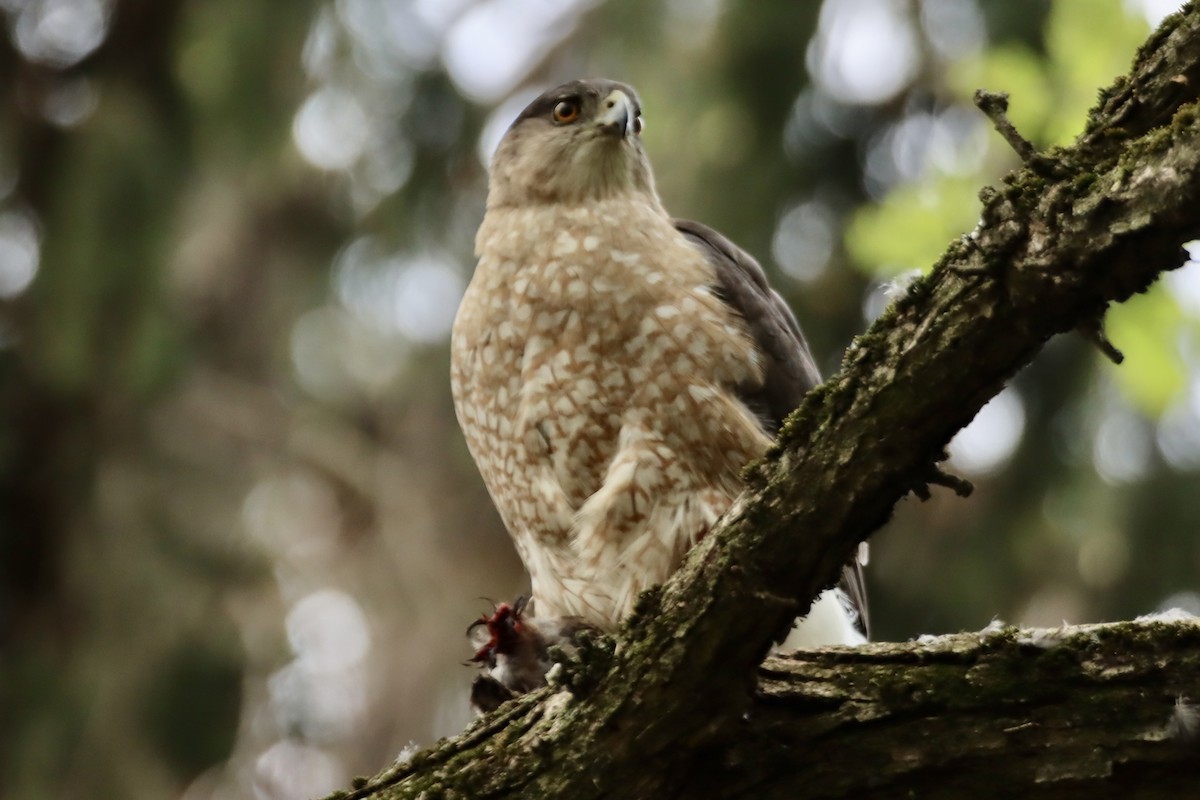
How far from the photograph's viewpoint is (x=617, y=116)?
4309 mm

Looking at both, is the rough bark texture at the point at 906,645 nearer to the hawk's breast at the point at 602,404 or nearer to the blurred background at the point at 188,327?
the hawk's breast at the point at 602,404

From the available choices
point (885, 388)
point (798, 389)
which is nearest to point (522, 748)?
point (885, 388)

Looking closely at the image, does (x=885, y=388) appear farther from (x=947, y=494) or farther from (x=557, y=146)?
(x=947, y=494)

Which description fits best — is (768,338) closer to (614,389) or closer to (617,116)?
(614,389)

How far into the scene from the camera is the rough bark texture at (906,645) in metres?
1.98

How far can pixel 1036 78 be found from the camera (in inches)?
157

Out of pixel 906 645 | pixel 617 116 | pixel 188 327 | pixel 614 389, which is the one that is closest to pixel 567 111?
pixel 617 116

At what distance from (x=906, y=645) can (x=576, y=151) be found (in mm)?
2188

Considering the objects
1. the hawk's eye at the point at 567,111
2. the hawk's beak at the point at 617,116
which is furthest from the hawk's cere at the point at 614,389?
the hawk's eye at the point at 567,111

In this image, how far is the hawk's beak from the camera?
14.1ft

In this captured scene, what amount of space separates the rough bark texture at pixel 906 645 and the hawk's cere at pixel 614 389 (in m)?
0.91

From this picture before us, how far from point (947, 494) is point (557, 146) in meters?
3.73

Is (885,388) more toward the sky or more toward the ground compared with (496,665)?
more toward the ground

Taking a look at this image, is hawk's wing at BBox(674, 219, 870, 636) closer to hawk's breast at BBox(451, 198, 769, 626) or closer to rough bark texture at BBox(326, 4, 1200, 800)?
hawk's breast at BBox(451, 198, 769, 626)
